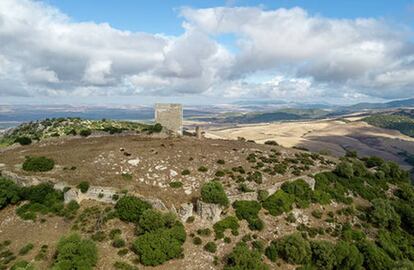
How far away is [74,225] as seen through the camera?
44969mm

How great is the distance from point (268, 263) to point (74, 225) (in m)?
23.9

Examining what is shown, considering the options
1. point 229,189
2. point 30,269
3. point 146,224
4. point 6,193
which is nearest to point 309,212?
point 229,189

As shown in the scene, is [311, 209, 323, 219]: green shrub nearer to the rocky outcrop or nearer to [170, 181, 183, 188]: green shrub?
the rocky outcrop

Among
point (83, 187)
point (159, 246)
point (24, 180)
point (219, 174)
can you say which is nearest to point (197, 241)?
point (159, 246)

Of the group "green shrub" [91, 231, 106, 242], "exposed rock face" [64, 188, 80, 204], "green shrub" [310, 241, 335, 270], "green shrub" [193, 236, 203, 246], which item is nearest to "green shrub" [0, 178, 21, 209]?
"exposed rock face" [64, 188, 80, 204]

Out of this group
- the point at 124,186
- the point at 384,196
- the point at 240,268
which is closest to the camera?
the point at 240,268

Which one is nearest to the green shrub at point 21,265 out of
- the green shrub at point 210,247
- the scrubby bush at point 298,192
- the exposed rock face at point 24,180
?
the exposed rock face at point 24,180

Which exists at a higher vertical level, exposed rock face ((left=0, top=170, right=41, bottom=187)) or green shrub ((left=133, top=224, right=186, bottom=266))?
exposed rock face ((left=0, top=170, right=41, bottom=187))

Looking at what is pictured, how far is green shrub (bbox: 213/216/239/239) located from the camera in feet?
154

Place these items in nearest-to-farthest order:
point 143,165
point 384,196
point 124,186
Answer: point 124,186
point 143,165
point 384,196

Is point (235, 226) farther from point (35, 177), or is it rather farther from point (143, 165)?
point (35, 177)

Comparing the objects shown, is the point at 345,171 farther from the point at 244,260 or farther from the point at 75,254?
the point at 75,254

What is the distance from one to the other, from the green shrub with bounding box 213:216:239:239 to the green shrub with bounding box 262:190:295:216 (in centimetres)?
613

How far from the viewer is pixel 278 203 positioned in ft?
173
